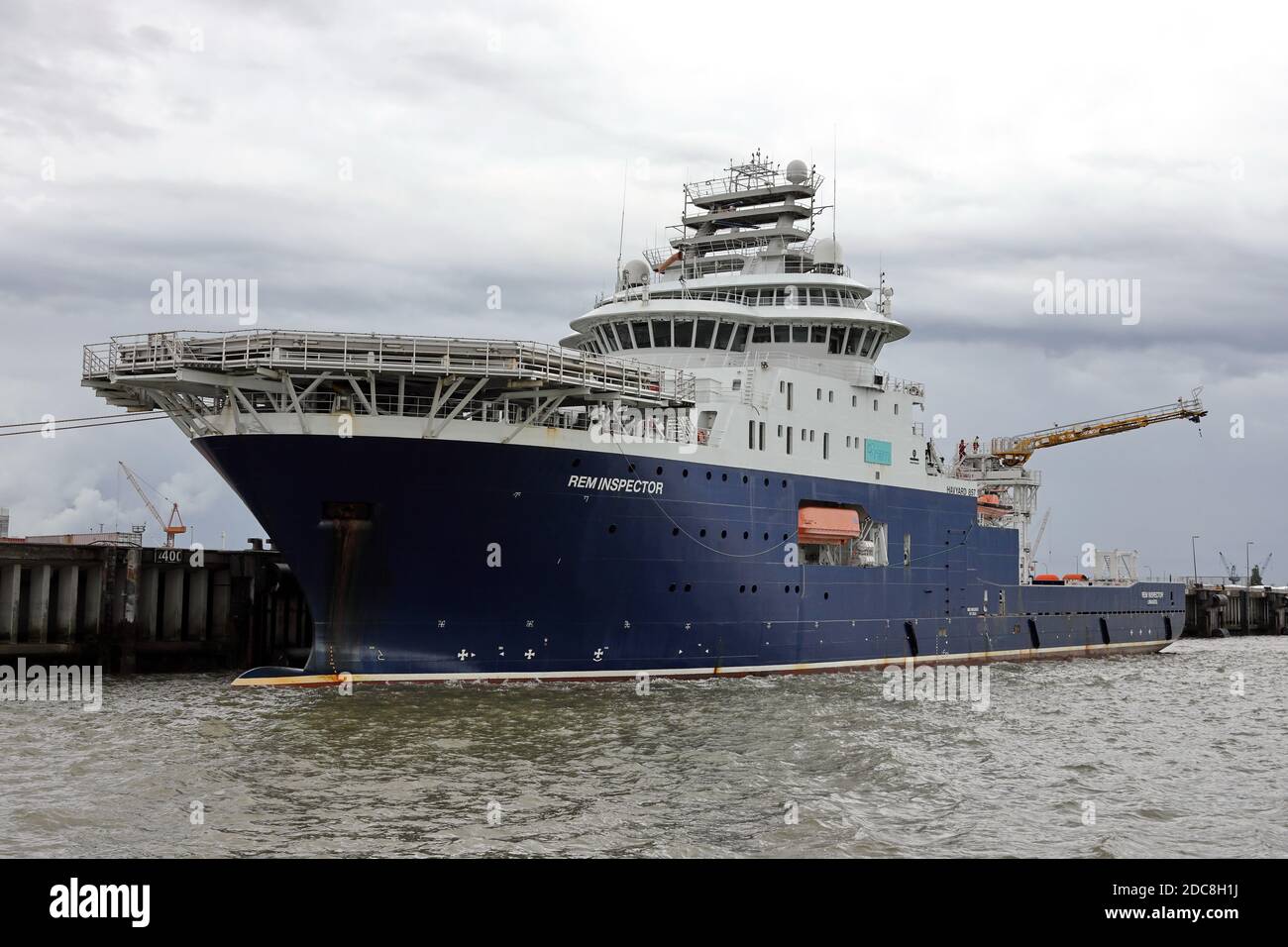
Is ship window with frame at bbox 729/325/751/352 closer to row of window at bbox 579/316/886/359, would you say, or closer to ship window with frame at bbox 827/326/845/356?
row of window at bbox 579/316/886/359

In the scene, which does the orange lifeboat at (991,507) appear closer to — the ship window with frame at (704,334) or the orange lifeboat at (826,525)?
the orange lifeboat at (826,525)

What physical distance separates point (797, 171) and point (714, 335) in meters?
7.89

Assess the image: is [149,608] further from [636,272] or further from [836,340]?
[836,340]

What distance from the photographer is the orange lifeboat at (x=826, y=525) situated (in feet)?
103

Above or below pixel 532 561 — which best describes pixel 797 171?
above

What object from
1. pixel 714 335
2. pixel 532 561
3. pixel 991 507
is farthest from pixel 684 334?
pixel 991 507

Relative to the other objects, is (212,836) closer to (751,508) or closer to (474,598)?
(474,598)

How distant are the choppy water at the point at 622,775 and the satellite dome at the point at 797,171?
59.7 ft

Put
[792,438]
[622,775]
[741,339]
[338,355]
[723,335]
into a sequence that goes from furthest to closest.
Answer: [741,339]
[723,335]
[792,438]
[338,355]
[622,775]

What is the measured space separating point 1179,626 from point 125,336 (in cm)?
4852

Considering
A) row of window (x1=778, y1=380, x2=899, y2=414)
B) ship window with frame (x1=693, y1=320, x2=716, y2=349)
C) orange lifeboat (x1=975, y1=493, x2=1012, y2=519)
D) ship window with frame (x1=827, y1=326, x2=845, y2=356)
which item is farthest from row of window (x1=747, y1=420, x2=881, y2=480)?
orange lifeboat (x1=975, y1=493, x2=1012, y2=519)

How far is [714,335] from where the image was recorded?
3241 cm

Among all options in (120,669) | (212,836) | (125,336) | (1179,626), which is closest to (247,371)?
(125,336)

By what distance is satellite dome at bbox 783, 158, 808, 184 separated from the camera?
36.7m
